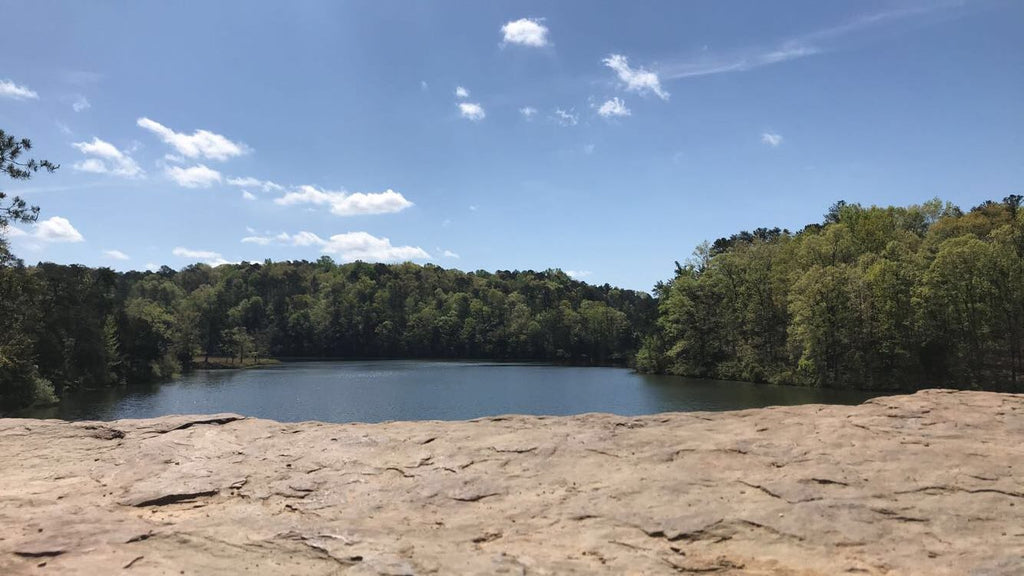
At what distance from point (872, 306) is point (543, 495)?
2176 inches

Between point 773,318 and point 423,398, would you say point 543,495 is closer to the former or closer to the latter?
point 423,398

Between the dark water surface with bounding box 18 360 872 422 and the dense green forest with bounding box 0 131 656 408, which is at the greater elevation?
the dense green forest with bounding box 0 131 656 408

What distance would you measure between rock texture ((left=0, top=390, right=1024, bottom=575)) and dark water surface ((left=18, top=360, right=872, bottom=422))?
29.1 metres

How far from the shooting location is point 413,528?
6949 millimetres

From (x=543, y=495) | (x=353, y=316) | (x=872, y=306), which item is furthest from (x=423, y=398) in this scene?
(x=353, y=316)

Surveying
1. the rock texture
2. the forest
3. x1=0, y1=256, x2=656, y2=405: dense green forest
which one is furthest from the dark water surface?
the rock texture

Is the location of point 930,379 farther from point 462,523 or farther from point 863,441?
point 462,523

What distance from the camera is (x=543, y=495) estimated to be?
25.1ft

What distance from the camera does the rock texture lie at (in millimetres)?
6000

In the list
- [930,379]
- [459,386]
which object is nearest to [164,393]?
[459,386]

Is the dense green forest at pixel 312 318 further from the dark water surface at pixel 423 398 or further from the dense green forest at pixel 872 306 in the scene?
the dense green forest at pixel 872 306

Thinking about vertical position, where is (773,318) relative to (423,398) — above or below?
above

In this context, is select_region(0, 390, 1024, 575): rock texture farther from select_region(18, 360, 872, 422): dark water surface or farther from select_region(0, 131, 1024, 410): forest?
select_region(18, 360, 872, 422): dark water surface

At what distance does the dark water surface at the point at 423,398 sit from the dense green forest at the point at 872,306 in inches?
176
